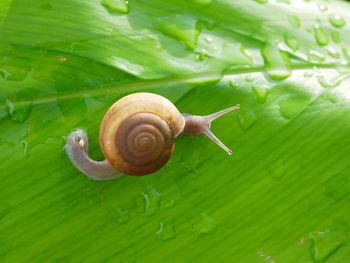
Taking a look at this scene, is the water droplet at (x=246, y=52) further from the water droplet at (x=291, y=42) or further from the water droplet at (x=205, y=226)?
the water droplet at (x=205, y=226)

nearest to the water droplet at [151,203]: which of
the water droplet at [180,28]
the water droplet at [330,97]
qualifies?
the water droplet at [180,28]

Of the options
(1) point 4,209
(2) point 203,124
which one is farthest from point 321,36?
(1) point 4,209

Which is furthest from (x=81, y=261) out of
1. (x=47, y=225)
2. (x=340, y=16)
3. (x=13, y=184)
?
(x=340, y=16)

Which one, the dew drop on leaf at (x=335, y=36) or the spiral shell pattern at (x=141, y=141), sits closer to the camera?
the spiral shell pattern at (x=141, y=141)

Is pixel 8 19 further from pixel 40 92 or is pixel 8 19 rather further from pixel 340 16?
pixel 340 16

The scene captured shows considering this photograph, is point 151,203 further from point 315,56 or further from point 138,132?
point 315,56

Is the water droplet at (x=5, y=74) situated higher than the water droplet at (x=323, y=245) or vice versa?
the water droplet at (x=5, y=74)
